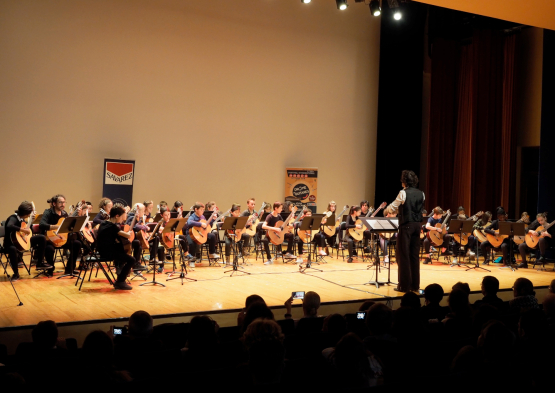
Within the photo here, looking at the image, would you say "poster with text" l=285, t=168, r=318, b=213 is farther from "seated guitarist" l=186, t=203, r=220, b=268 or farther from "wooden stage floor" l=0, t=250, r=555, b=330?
"wooden stage floor" l=0, t=250, r=555, b=330

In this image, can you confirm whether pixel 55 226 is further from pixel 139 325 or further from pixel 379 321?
pixel 379 321

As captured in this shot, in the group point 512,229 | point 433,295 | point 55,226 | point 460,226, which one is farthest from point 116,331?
point 512,229

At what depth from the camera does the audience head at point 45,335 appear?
3.30 meters

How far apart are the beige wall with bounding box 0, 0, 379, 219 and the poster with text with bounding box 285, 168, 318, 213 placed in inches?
10.2

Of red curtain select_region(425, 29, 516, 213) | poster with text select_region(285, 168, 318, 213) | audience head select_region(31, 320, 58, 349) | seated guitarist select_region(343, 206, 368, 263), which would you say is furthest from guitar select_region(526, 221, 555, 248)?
audience head select_region(31, 320, 58, 349)

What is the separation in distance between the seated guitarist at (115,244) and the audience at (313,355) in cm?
412

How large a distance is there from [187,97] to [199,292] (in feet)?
25.5

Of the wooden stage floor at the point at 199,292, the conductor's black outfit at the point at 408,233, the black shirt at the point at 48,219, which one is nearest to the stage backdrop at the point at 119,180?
the wooden stage floor at the point at 199,292

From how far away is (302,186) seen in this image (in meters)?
15.8

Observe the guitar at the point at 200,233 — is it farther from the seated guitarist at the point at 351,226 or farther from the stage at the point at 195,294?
the seated guitarist at the point at 351,226

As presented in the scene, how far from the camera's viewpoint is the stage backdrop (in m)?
12.9

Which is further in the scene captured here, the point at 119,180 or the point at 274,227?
the point at 119,180

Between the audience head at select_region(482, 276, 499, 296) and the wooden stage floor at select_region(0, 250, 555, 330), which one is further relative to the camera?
the wooden stage floor at select_region(0, 250, 555, 330)

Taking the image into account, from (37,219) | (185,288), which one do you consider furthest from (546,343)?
(37,219)
